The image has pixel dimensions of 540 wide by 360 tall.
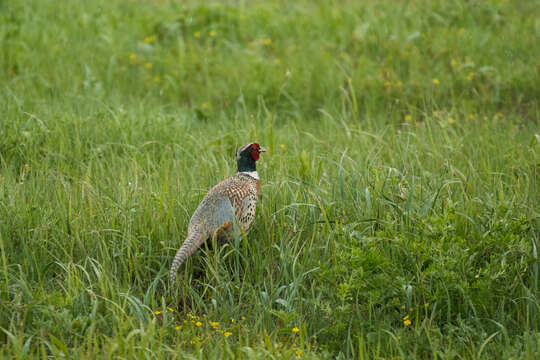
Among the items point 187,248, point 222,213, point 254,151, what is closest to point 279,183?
point 254,151

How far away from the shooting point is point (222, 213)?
436cm

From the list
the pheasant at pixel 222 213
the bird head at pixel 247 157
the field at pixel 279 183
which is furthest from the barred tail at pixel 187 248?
the bird head at pixel 247 157

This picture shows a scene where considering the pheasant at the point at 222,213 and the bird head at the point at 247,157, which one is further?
the bird head at the point at 247,157

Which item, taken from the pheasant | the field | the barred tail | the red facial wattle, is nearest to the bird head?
the red facial wattle

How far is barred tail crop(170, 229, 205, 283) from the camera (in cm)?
404

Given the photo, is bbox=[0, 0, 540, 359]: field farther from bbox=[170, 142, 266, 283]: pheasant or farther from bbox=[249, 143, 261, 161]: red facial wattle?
bbox=[249, 143, 261, 161]: red facial wattle

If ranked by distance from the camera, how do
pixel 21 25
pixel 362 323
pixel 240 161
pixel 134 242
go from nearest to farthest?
pixel 362 323
pixel 134 242
pixel 240 161
pixel 21 25

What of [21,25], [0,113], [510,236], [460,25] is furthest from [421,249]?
[21,25]

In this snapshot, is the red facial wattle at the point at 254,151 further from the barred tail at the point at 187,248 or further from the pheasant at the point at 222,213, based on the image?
the barred tail at the point at 187,248

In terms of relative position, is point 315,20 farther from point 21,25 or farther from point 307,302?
point 307,302

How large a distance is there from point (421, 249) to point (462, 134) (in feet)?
9.49

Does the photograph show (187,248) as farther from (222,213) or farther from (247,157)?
(247,157)

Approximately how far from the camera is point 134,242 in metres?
4.35

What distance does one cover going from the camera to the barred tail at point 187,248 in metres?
4.04
